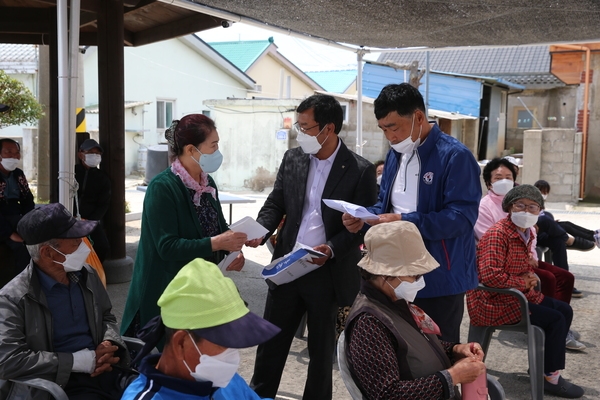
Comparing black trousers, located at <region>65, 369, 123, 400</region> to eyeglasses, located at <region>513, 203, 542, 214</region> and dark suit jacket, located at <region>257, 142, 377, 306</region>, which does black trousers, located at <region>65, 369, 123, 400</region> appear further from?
eyeglasses, located at <region>513, 203, 542, 214</region>

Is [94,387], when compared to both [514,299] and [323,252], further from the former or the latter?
[514,299]

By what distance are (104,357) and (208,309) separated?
1.32 meters

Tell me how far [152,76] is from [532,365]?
23772 mm

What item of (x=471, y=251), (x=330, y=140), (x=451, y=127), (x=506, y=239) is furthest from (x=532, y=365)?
(x=451, y=127)

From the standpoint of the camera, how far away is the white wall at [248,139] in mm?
20203

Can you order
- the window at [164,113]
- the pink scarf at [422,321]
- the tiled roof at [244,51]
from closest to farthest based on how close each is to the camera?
1. the pink scarf at [422,321]
2. the window at [164,113]
3. the tiled roof at [244,51]

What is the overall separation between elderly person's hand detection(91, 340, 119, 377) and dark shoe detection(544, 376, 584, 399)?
291cm

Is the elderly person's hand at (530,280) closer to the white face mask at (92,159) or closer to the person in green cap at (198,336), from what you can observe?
the person in green cap at (198,336)

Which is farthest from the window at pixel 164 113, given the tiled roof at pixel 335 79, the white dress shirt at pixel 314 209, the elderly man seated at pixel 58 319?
the elderly man seated at pixel 58 319

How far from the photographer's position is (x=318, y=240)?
360 cm

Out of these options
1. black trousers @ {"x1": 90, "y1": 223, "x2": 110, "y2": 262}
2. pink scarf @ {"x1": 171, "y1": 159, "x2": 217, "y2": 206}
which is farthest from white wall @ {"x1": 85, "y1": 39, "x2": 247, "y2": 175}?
pink scarf @ {"x1": 171, "y1": 159, "x2": 217, "y2": 206}

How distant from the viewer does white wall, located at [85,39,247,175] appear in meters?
24.5

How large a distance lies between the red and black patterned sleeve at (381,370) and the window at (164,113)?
80.9ft

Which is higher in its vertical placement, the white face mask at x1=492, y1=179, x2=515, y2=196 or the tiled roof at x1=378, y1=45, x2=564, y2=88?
the tiled roof at x1=378, y1=45, x2=564, y2=88
